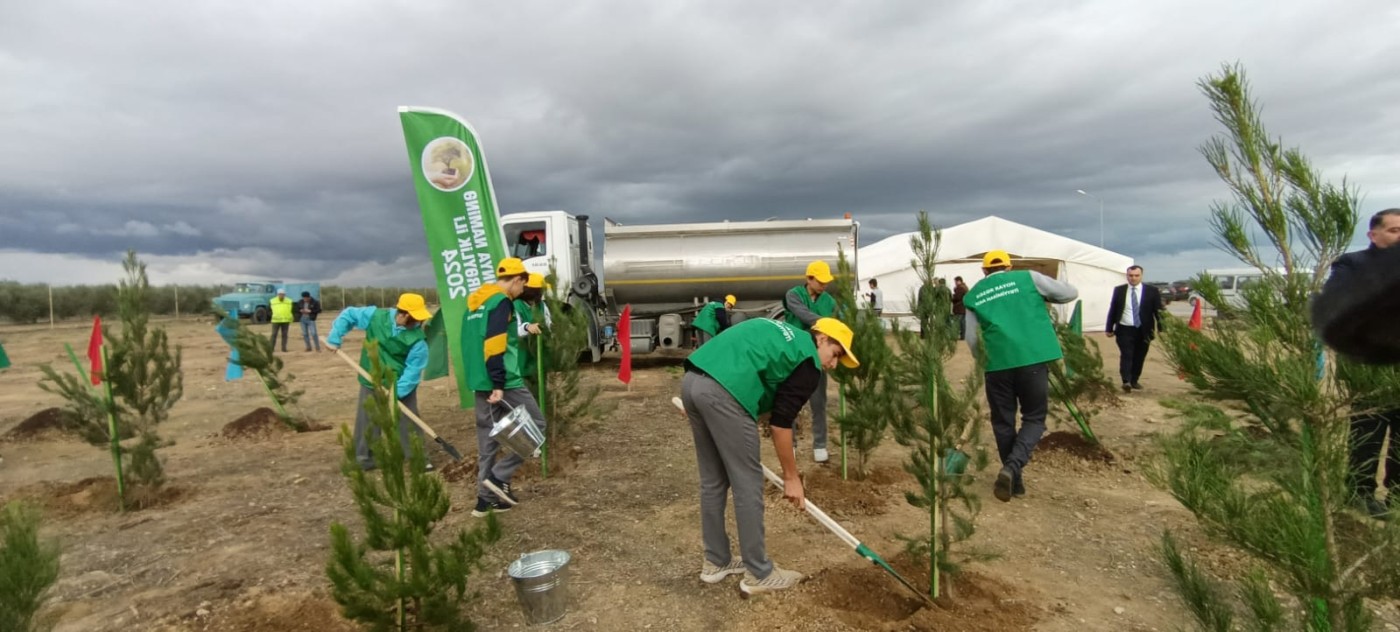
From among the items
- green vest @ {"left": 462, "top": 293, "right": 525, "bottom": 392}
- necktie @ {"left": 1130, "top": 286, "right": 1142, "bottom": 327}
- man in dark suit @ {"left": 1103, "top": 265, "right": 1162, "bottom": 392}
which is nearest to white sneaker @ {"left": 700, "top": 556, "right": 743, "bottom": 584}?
green vest @ {"left": 462, "top": 293, "right": 525, "bottom": 392}

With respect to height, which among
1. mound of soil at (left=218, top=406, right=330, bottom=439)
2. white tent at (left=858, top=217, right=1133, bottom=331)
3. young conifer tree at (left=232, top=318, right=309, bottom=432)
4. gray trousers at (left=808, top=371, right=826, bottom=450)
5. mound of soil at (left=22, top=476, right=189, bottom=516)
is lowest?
mound of soil at (left=22, top=476, right=189, bottom=516)

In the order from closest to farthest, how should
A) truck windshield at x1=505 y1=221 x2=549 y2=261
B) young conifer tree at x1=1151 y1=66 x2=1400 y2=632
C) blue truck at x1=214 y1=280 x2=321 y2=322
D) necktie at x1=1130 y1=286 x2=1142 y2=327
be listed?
young conifer tree at x1=1151 y1=66 x2=1400 y2=632 → necktie at x1=1130 y1=286 x2=1142 y2=327 → truck windshield at x1=505 y1=221 x2=549 y2=261 → blue truck at x1=214 y1=280 x2=321 y2=322

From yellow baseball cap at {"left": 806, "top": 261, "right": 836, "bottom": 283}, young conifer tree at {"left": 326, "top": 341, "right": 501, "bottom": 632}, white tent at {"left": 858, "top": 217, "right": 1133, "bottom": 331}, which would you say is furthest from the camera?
white tent at {"left": 858, "top": 217, "right": 1133, "bottom": 331}

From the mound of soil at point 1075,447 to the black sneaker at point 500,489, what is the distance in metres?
4.54

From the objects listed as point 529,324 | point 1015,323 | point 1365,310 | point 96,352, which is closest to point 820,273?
point 1015,323

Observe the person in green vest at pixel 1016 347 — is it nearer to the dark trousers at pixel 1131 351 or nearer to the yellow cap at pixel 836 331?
the yellow cap at pixel 836 331

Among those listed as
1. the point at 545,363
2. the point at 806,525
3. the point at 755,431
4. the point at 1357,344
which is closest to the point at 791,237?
the point at 545,363

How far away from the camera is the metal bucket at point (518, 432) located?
15.2 ft

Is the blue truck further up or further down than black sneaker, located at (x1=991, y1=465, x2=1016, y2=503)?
further up

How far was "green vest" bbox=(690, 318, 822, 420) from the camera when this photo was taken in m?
3.40

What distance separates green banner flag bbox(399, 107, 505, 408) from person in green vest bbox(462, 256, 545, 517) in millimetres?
2441

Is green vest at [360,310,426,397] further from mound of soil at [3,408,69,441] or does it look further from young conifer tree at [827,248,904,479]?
mound of soil at [3,408,69,441]

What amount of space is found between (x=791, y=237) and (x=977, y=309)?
7.99m

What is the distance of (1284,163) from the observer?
6.85 ft
